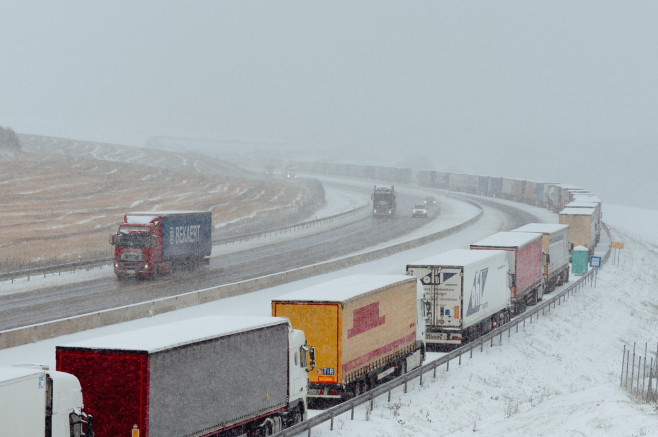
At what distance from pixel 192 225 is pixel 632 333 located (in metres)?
24.5

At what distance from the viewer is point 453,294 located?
1284 inches

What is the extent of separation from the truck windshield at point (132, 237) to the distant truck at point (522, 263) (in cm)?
1683

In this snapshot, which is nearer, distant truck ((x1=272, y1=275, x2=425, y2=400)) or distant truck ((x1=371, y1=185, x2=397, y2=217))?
distant truck ((x1=272, y1=275, x2=425, y2=400))

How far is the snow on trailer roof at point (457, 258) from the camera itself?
1300 inches

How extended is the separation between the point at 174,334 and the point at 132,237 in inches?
1229

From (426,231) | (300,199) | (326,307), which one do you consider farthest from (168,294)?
(300,199)

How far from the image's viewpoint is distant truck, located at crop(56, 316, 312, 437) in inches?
619

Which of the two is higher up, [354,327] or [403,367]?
[354,327]

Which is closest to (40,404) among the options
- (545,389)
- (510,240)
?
(545,389)

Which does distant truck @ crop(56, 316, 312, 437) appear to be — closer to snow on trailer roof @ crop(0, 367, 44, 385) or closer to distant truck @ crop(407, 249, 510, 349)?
snow on trailer roof @ crop(0, 367, 44, 385)

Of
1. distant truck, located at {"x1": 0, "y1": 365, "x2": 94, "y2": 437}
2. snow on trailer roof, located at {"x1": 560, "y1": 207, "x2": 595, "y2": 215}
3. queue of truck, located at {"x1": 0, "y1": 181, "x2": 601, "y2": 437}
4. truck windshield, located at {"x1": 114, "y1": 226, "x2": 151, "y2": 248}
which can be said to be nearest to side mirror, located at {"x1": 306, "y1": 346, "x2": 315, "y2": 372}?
queue of truck, located at {"x1": 0, "y1": 181, "x2": 601, "y2": 437}

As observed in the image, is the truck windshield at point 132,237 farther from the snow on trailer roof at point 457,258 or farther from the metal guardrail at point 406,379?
the metal guardrail at point 406,379

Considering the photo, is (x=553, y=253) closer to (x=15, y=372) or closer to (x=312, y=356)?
(x=312, y=356)

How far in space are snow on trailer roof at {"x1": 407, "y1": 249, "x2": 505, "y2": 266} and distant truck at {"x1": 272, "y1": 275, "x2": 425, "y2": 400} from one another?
4.48m
